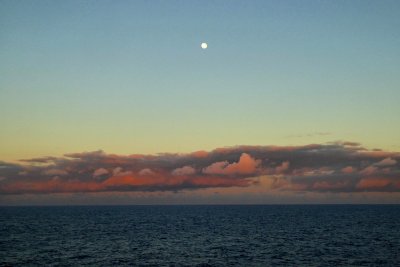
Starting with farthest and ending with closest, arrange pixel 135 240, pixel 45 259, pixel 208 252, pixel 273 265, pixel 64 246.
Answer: pixel 135 240, pixel 64 246, pixel 208 252, pixel 45 259, pixel 273 265

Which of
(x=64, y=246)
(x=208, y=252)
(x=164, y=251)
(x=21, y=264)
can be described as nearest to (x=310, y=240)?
(x=208, y=252)

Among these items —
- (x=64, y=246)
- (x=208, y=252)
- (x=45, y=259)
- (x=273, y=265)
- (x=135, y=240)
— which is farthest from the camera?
(x=135, y=240)

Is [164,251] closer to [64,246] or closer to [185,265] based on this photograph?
[185,265]

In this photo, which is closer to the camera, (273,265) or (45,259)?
(273,265)

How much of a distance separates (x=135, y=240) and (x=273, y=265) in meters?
39.4

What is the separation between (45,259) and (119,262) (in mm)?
12362

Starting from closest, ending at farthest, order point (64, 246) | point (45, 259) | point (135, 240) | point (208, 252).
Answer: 1. point (45, 259)
2. point (208, 252)
3. point (64, 246)
4. point (135, 240)

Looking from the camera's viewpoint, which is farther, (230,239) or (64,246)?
(230,239)

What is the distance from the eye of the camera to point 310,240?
8869 cm

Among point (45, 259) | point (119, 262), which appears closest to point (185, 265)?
Answer: point (119, 262)

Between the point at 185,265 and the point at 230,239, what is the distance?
33485 millimetres

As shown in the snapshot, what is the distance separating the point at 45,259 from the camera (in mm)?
63250

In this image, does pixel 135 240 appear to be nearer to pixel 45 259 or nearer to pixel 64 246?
pixel 64 246

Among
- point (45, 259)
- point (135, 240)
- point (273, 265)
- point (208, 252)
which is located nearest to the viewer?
point (273, 265)
